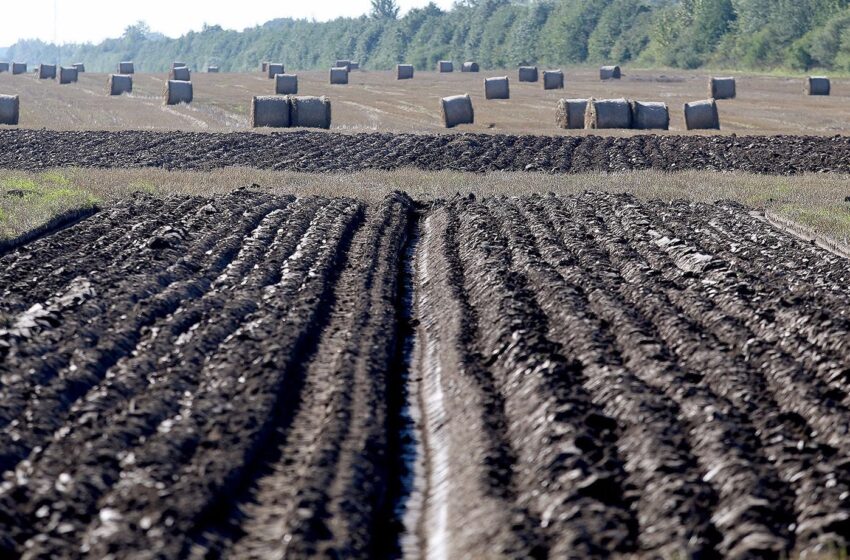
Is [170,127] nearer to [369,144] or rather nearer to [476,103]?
[369,144]

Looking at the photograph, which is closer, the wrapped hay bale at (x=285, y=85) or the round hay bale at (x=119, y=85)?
the wrapped hay bale at (x=285, y=85)

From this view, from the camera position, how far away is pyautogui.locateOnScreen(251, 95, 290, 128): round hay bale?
103 feet

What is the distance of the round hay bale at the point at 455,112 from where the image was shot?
109ft

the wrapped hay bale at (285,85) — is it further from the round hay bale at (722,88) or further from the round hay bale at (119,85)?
the round hay bale at (722,88)

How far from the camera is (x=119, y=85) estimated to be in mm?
50469

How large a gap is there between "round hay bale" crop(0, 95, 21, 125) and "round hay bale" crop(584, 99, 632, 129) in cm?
1518

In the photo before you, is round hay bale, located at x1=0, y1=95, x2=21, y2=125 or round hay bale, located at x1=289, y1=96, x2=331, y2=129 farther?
round hay bale, located at x1=0, y1=95, x2=21, y2=125

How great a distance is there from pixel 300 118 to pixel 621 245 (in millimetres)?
18862

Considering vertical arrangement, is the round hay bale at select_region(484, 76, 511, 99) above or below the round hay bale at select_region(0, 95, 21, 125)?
above

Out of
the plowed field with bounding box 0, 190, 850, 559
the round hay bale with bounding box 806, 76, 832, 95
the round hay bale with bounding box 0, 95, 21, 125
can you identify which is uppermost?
the round hay bale with bounding box 806, 76, 832, 95

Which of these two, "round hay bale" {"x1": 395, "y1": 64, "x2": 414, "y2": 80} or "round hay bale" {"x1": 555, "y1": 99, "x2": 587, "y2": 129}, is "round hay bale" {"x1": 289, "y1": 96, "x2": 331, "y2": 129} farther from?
"round hay bale" {"x1": 395, "y1": 64, "x2": 414, "y2": 80}

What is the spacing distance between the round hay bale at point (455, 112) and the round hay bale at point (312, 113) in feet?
11.4

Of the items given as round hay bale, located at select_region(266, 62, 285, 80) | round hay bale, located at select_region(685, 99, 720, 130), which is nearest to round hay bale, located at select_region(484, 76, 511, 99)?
round hay bale, located at select_region(685, 99, 720, 130)

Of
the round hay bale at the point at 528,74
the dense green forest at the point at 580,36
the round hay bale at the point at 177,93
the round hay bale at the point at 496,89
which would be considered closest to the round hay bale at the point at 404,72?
the round hay bale at the point at 528,74
